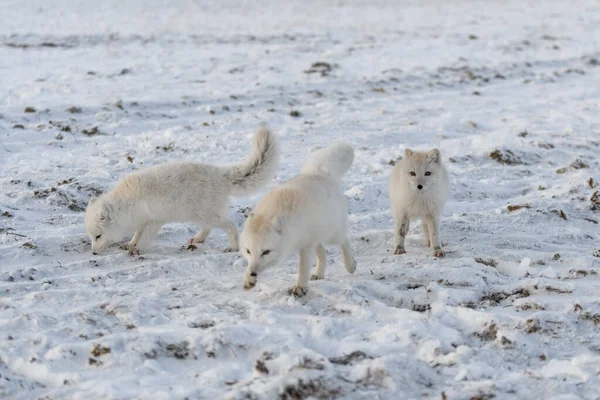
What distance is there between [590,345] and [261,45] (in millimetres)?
16353

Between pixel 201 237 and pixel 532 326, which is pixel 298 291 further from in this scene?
pixel 201 237

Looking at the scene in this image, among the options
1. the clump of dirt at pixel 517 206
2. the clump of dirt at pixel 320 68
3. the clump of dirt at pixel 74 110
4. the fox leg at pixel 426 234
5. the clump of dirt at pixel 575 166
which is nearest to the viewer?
the fox leg at pixel 426 234

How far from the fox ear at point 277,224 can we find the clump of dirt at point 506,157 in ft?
18.3

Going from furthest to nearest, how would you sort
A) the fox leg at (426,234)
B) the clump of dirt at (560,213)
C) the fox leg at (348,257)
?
the clump of dirt at (560,213) → the fox leg at (426,234) → the fox leg at (348,257)

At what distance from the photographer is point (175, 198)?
6539 millimetres

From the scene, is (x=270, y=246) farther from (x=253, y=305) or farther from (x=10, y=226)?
(x=10, y=226)

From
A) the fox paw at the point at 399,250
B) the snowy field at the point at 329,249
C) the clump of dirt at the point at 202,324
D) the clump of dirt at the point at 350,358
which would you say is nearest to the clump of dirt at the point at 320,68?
the snowy field at the point at 329,249

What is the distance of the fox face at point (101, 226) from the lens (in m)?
6.54

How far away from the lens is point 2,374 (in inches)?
153

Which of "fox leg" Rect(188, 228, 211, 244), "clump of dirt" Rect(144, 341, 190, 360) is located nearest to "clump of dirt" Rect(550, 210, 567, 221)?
"fox leg" Rect(188, 228, 211, 244)

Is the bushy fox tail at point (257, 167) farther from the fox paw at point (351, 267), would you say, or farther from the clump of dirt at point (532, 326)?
the clump of dirt at point (532, 326)

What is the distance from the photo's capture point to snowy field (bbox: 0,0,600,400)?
4.01 meters

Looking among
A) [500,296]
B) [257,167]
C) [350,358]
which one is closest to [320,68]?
[257,167]

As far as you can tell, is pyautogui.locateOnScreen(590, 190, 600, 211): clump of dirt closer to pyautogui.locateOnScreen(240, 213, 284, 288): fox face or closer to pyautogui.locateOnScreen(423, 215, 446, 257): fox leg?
pyautogui.locateOnScreen(423, 215, 446, 257): fox leg
